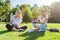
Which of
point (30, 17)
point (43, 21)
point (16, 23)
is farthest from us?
point (30, 17)

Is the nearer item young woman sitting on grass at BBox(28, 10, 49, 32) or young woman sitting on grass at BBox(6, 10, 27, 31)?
young woman sitting on grass at BBox(28, 10, 49, 32)

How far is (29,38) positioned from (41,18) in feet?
5.71

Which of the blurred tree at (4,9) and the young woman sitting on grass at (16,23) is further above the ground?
the young woman sitting on grass at (16,23)

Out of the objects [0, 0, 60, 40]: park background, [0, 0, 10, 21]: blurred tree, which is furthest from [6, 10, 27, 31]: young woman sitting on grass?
[0, 0, 10, 21]: blurred tree

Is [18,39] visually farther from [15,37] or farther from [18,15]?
[18,15]

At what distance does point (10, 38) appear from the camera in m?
7.74

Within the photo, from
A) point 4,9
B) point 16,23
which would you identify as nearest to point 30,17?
point 4,9

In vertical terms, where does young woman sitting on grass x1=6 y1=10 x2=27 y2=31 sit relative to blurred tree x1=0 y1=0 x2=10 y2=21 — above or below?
above

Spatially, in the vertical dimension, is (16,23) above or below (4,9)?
above

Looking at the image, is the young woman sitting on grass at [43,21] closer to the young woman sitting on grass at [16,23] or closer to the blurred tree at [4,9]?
the young woman sitting on grass at [16,23]

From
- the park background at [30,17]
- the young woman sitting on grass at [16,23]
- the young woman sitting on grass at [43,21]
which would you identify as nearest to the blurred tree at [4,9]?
the park background at [30,17]

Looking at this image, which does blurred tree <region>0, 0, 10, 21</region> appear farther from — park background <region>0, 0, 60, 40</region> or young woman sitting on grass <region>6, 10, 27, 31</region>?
young woman sitting on grass <region>6, 10, 27, 31</region>

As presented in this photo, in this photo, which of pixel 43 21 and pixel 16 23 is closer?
pixel 43 21

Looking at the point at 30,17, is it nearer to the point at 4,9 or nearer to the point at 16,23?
the point at 4,9
